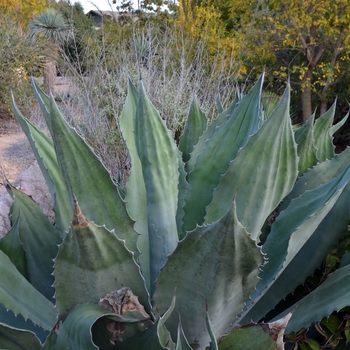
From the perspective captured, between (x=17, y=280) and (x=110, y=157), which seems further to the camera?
(x=110, y=157)

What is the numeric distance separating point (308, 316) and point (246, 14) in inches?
274

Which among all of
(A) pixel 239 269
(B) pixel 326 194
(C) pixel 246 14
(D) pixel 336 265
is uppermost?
(C) pixel 246 14

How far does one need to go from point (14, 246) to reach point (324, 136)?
0.97m

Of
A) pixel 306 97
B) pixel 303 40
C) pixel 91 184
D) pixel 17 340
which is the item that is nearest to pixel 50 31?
pixel 303 40

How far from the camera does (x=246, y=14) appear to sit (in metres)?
6.99

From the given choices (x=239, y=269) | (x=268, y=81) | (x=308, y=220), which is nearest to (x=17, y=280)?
(x=239, y=269)

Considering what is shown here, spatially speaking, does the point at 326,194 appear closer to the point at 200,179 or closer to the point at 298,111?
the point at 200,179

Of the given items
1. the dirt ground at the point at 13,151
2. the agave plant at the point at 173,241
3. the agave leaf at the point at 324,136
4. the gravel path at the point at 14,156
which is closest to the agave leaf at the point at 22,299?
the agave plant at the point at 173,241

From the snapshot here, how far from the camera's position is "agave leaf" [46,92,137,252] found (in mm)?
823

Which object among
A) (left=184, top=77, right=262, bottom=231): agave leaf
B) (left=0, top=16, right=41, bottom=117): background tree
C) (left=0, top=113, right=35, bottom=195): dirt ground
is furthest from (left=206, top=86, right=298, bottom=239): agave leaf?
(left=0, top=16, right=41, bottom=117): background tree

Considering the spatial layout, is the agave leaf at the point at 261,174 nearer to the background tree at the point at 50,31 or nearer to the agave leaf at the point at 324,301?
the agave leaf at the point at 324,301

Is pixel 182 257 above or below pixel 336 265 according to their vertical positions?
above

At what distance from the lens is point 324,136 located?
1275 millimetres

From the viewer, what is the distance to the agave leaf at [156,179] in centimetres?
100
